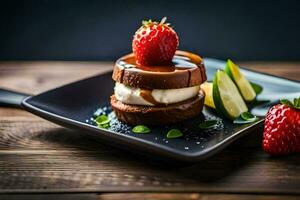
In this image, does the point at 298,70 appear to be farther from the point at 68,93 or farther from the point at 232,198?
the point at 232,198

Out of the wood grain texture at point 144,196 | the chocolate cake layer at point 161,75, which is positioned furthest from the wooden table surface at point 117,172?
the chocolate cake layer at point 161,75

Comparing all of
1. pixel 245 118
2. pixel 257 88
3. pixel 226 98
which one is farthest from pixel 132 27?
pixel 245 118

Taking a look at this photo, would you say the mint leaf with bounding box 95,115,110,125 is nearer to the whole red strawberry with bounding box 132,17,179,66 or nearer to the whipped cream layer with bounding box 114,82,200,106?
Result: the whipped cream layer with bounding box 114,82,200,106

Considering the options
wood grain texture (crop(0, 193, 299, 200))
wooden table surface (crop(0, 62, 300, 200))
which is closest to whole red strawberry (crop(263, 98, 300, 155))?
wooden table surface (crop(0, 62, 300, 200))

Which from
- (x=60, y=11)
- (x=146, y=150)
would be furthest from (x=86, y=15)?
(x=146, y=150)

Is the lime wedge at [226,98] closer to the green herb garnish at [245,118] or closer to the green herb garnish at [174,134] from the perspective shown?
the green herb garnish at [245,118]
